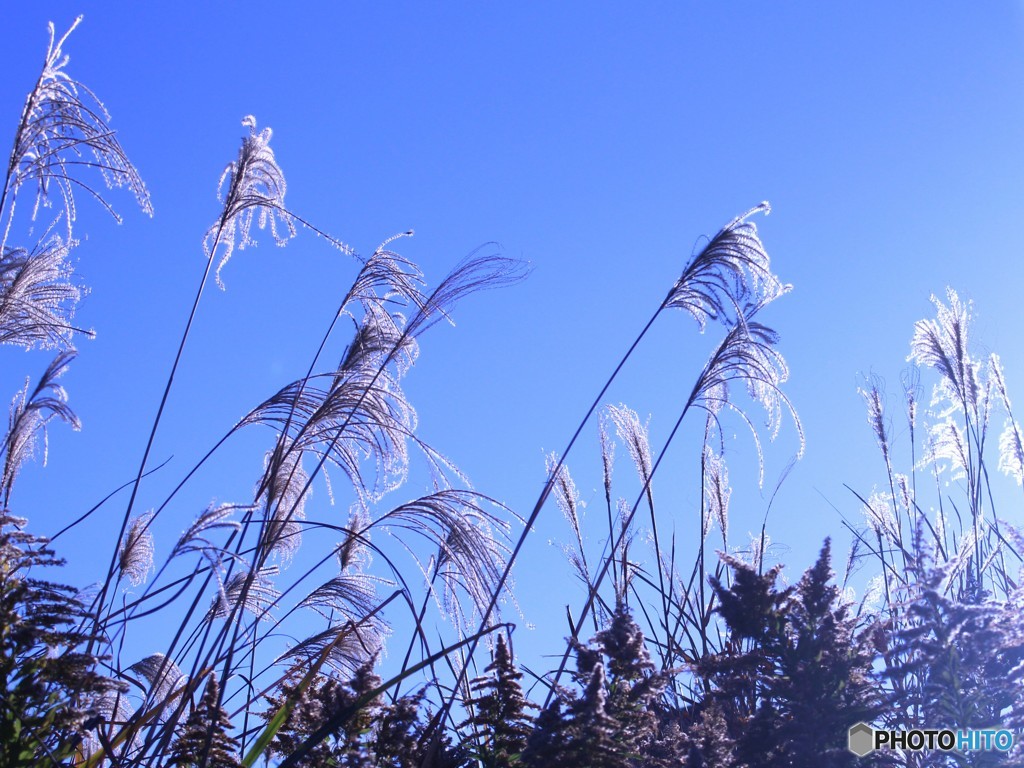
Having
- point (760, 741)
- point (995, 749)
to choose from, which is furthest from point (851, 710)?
point (995, 749)

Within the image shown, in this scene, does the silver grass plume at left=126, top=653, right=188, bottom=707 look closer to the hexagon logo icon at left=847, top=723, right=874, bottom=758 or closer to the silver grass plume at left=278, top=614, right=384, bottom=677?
the silver grass plume at left=278, top=614, right=384, bottom=677

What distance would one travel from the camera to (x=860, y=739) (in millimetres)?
2039

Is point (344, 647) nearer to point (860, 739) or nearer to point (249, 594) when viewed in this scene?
point (249, 594)

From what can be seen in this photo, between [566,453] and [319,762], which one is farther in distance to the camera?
[566,453]

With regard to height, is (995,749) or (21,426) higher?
(21,426)

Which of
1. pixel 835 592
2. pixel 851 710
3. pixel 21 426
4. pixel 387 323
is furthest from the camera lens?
pixel 21 426

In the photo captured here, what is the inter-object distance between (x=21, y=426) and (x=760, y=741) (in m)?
3.16

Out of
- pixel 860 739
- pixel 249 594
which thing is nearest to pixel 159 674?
pixel 249 594

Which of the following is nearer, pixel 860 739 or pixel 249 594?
pixel 860 739

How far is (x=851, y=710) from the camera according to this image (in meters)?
2.00

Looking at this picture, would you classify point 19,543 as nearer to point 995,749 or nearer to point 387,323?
point 387,323

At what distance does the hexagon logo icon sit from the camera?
200cm

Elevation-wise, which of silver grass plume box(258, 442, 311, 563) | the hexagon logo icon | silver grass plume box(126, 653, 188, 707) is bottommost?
the hexagon logo icon

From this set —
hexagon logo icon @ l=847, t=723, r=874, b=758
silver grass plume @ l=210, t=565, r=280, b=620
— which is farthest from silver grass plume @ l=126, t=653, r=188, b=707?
hexagon logo icon @ l=847, t=723, r=874, b=758
